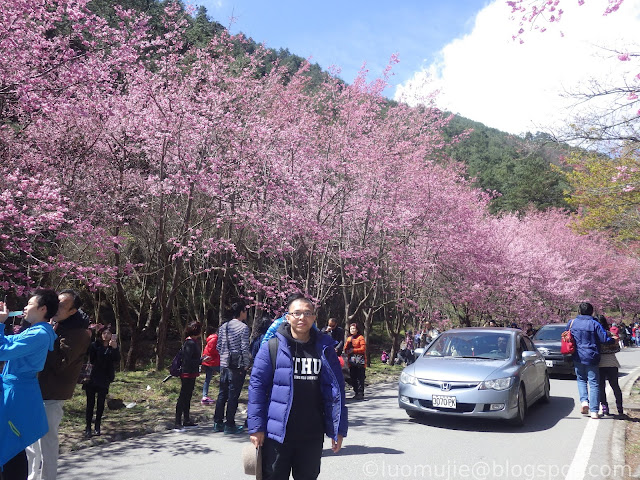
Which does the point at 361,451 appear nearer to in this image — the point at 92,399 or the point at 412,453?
the point at 412,453

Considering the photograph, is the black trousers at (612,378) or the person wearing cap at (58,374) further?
the black trousers at (612,378)

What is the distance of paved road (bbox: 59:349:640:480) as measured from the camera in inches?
209

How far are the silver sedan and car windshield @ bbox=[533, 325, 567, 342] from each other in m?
8.29

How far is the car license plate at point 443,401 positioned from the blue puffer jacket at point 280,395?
13.5ft

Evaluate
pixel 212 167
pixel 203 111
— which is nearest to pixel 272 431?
pixel 212 167

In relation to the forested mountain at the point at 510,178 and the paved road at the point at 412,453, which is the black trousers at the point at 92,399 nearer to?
the paved road at the point at 412,453

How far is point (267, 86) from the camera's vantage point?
17281mm

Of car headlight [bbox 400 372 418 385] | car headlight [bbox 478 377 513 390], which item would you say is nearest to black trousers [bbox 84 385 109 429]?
car headlight [bbox 400 372 418 385]

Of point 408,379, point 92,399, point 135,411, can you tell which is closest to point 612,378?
point 408,379

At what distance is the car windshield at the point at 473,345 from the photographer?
8.33 m

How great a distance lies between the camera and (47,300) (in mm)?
3854

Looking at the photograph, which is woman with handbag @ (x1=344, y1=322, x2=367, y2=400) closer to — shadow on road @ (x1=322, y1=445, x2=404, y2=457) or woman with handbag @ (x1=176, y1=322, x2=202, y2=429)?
woman with handbag @ (x1=176, y1=322, x2=202, y2=429)

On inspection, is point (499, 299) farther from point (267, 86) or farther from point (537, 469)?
point (537, 469)

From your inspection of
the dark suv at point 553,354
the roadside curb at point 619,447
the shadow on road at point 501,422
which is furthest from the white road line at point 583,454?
the dark suv at point 553,354
